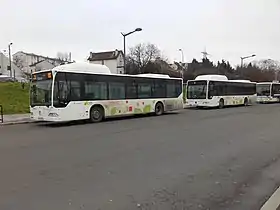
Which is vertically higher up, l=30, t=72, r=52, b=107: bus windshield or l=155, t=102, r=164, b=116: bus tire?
l=30, t=72, r=52, b=107: bus windshield

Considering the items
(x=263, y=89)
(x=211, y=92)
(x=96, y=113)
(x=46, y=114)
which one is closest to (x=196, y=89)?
(x=211, y=92)

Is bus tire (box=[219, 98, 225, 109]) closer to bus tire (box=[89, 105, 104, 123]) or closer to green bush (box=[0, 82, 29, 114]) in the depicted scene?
bus tire (box=[89, 105, 104, 123])

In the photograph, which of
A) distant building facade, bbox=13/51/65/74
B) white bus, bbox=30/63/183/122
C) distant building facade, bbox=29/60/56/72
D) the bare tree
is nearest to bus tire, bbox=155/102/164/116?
white bus, bbox=30/63/183/122

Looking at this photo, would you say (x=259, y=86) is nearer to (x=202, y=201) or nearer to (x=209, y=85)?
(x=209, y=85)

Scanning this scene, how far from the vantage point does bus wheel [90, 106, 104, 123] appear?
832 inches

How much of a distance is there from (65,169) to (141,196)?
2639 millimetres

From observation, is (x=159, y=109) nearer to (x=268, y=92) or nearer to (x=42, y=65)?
(x=268, y=92)

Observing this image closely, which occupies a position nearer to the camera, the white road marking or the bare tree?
the white road marking

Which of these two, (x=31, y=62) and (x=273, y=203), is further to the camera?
(x=31, y=62)

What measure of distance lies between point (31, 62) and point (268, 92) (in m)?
104

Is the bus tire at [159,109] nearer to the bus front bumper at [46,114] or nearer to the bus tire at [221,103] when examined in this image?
the bus front bumper at [46,114]

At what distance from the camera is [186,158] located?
9422mm

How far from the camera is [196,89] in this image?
35.5 m

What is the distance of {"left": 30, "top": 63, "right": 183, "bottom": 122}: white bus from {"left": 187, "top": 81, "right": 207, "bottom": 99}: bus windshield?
30.0 ft
